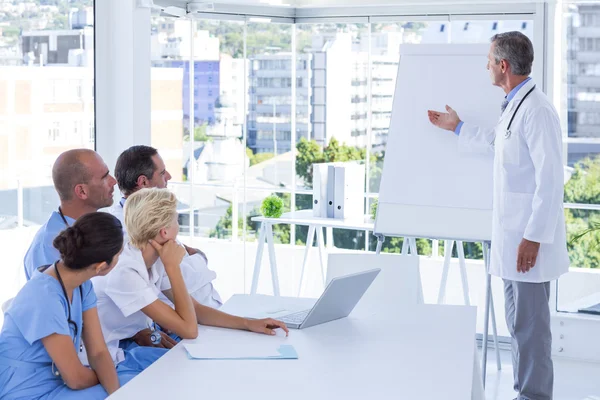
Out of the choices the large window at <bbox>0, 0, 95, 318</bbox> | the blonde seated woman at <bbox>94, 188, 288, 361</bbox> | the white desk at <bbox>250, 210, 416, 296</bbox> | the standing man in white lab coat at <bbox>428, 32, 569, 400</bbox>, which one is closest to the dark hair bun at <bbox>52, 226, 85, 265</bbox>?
the blonde seated woman at <bbox>94, 188, 288, 361</bbox>

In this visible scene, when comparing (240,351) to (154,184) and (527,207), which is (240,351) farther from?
(527,207)

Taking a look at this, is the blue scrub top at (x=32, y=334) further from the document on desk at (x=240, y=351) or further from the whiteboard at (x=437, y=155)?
the whiteboard at (x=437, y=155)

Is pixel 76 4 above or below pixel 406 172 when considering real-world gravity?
above

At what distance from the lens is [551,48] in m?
4.88

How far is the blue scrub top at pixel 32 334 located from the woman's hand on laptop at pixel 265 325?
58 centimetres

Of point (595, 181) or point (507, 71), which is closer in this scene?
point (507, 71)

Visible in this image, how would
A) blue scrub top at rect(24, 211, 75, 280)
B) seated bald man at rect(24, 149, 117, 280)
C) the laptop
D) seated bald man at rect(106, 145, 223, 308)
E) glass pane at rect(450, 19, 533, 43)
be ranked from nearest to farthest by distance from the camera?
the laptop < blue scrub top at rect(24, 211, 75, 280) < seated bald man at rect(24, 149, 117, 280) < seated bald man at rect(106, 145, 223, 308) < glass pane at rect(450, 19, 533, 43)

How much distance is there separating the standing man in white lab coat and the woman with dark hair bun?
6.24 ft

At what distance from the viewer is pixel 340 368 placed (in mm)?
2283

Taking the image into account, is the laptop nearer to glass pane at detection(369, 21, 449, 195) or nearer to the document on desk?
the document on desk

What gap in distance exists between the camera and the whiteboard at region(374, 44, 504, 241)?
422cm

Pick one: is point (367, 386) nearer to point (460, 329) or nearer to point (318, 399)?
point (318, 399)

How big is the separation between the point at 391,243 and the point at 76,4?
9.19ft

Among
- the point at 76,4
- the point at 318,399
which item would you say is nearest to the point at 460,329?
the point at 318,399
